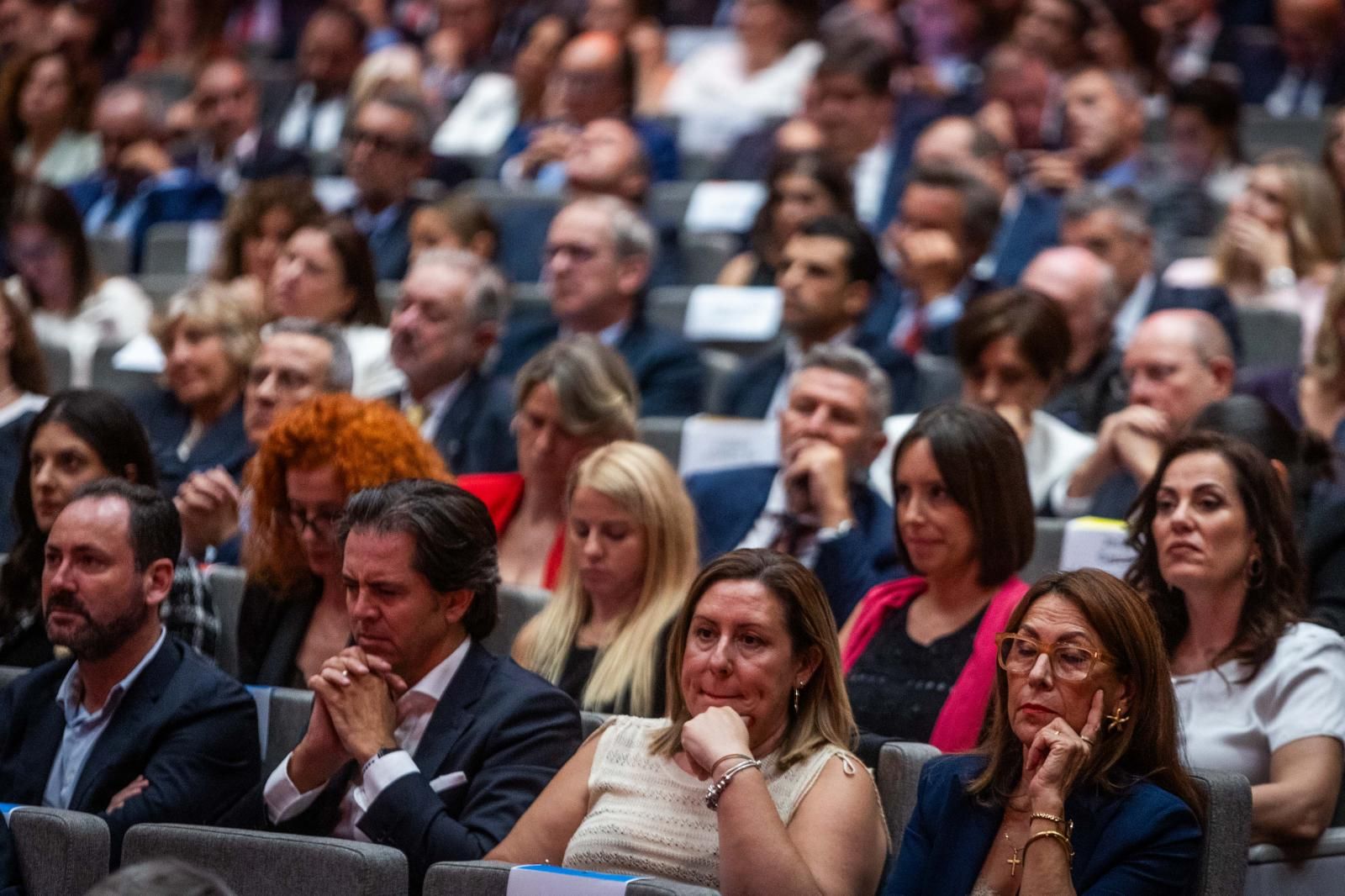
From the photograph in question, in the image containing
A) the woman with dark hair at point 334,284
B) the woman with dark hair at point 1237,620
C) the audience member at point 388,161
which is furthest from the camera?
the audience member at point 388,161

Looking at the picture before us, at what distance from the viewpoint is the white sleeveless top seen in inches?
96.3

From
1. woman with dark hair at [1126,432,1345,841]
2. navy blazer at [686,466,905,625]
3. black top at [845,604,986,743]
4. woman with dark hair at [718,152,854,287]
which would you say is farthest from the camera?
woman with dark hair at [718,152,854,287]

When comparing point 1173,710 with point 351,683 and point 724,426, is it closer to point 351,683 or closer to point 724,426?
point 351,683

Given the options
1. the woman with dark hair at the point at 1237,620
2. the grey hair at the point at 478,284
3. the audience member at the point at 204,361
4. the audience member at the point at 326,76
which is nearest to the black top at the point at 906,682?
the woman with dark hair at the point at 1237,620

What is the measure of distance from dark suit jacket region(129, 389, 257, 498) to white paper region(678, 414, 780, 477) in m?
0.95

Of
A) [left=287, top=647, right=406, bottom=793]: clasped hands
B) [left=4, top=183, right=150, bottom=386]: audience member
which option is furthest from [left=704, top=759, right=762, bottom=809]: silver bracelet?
[left=4, top=183, right=150, bottom=386]: audience member

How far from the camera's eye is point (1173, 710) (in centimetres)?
231

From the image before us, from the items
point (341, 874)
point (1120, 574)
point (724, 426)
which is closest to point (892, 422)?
point (724, 426)

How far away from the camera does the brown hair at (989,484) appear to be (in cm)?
Answer: 303

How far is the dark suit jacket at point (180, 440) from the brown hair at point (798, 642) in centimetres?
179

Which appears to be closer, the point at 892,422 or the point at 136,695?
the point at 136,695

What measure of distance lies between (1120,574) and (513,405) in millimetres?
1611

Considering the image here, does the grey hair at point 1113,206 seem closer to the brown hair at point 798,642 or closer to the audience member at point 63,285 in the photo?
the audience member at point 63,285

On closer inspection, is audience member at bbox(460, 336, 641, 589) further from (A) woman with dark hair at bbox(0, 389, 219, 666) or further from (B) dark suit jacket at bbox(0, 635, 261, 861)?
(B) dark suit jacket at bbox(0, 635, 261, 861)
